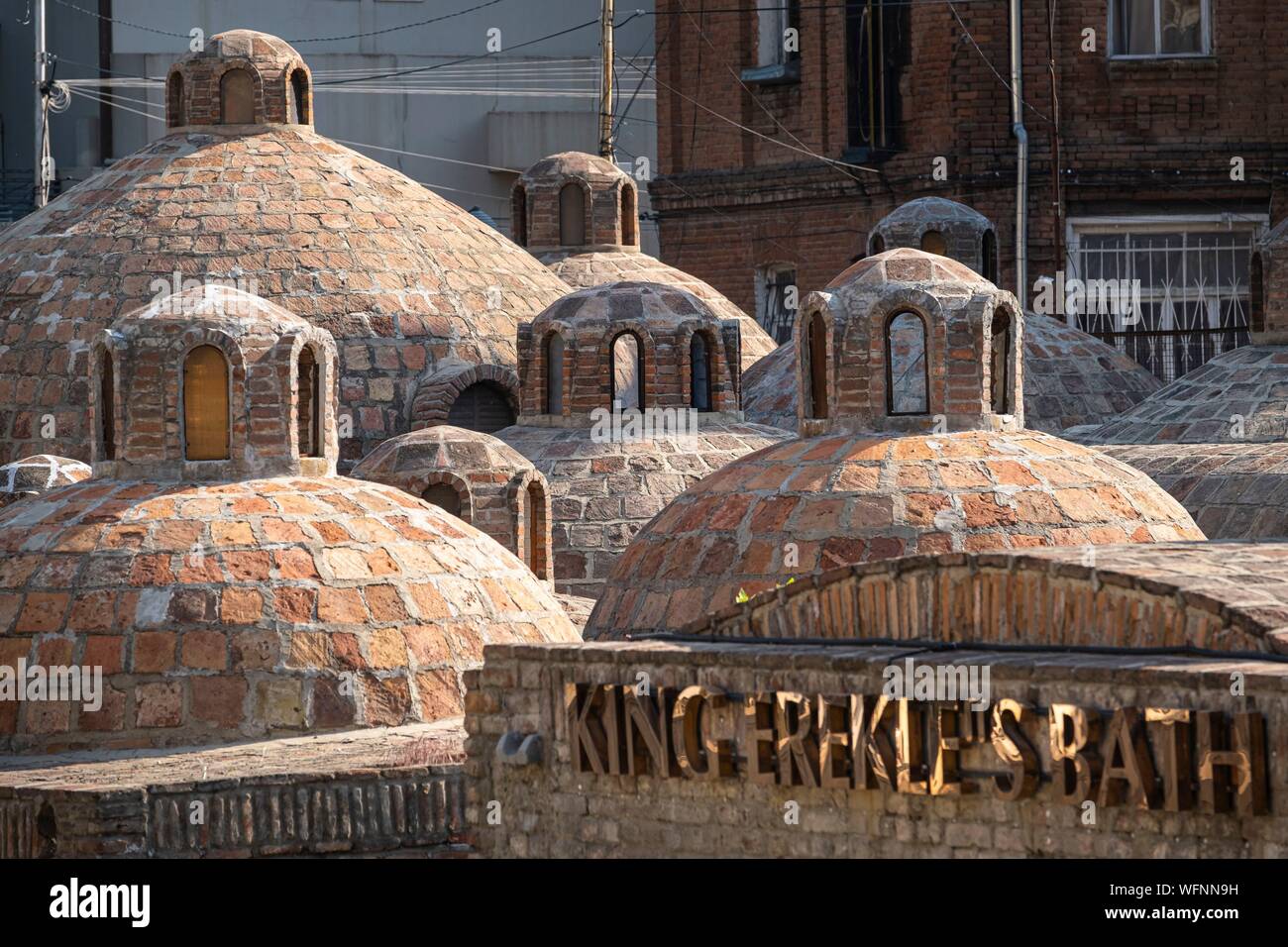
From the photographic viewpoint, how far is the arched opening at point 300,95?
41.1m

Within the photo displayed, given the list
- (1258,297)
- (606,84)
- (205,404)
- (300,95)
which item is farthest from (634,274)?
(205,404)

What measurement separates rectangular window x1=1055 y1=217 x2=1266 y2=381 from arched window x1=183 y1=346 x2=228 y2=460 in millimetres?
23454

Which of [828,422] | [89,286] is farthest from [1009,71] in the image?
[828,422]

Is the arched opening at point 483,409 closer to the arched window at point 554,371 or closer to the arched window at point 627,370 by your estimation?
the arched window at point 554,371

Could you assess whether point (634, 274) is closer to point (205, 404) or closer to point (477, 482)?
point (477, 482)

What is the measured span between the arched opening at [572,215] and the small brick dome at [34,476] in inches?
598

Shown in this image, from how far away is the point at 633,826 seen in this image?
1945 cm

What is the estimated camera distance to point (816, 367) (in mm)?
30406

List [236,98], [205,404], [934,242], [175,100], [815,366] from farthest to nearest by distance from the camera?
[934,242]
[175,100]
[236,98]
[815,366]
[205,404]

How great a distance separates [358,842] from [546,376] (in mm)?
14911

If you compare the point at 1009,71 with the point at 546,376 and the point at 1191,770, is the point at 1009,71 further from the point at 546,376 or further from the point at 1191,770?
the point at 1191,770

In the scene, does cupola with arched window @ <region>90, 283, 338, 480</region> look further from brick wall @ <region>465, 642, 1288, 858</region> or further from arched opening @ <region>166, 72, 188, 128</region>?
arched opening @ <region>166, 72, 188, 128</region>

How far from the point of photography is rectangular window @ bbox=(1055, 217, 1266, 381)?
50.1 m

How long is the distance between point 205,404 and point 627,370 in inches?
491
